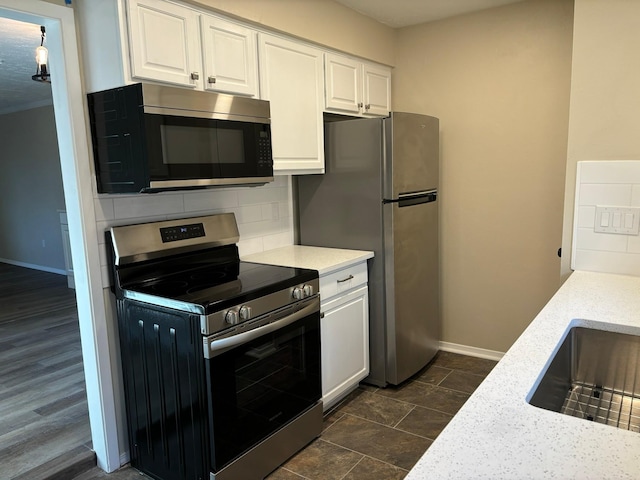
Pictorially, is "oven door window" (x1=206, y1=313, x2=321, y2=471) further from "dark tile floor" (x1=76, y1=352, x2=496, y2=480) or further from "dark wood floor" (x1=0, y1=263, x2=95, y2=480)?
"dark wood floor" (x1=0, y1=263, x2=95, y2=480)

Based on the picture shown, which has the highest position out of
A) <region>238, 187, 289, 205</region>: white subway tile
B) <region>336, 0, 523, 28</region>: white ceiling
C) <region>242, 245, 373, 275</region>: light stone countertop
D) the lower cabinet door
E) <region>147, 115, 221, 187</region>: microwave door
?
<region>336, 0, 523, 28</region>: white ceiling

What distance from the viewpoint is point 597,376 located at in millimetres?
1465

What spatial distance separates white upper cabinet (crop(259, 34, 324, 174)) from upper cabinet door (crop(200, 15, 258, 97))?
0.23ft

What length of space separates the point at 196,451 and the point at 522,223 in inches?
95.8

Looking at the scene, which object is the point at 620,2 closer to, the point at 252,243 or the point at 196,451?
the point at 252,243

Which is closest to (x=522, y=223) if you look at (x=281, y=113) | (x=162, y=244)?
(x=281, y=113)

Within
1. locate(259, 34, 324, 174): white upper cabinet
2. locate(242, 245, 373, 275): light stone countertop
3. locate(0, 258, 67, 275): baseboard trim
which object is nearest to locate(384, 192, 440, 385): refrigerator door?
locate(242, 245, 373, 275): light stone countertop

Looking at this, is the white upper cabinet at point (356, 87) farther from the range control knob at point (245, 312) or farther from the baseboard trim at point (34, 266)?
the baseboard trim at point (34, 266)

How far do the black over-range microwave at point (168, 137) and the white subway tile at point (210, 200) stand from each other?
0.39 metres

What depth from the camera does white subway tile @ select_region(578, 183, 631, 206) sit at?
6.37 feet

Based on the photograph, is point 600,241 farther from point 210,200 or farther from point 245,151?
point 210,200

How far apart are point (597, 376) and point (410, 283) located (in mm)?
1566

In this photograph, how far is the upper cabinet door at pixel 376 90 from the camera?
10.6 feet

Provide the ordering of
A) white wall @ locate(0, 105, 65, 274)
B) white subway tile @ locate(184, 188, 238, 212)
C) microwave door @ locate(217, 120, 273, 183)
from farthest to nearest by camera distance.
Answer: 1. white wall @ locate(0, 105, 65, 274)
2. white subway tile @ locate(184, 188, 238, 212)
3. microwave door @ locate(217, 120, 273, 183)
